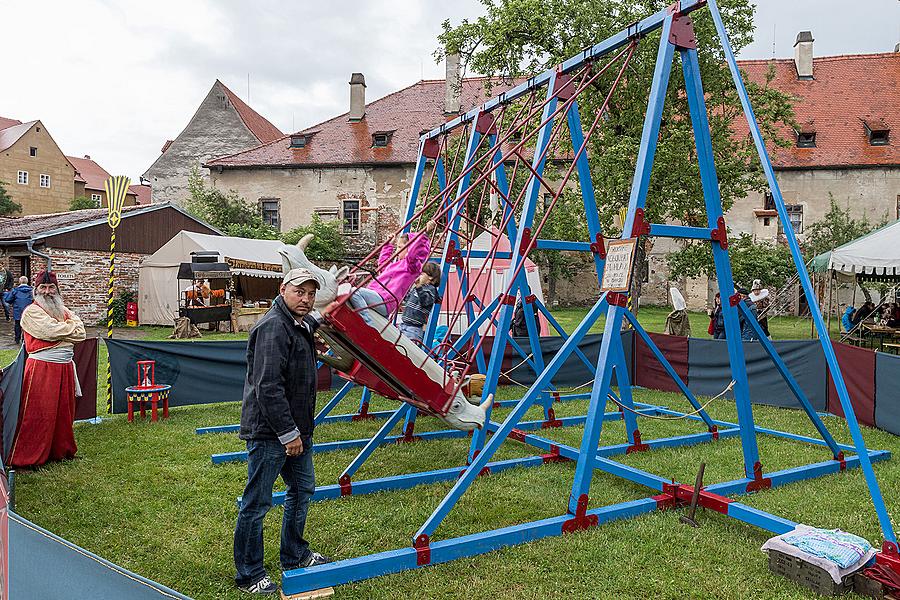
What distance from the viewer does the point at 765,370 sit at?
9812 millimetres

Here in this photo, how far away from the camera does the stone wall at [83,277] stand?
20.8 m

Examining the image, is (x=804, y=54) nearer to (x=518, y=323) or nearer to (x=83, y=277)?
(x=518, y=323)

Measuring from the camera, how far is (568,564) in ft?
13.7

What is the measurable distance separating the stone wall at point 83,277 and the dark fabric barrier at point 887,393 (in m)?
21.7

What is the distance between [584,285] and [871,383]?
21.8 metres

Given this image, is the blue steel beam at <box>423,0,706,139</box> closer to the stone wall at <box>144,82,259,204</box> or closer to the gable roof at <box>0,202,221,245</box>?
the gable roof at <box>0,202,221,245</box>

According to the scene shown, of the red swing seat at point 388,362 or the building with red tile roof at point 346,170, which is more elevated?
the building with red tile roof at point 346,170

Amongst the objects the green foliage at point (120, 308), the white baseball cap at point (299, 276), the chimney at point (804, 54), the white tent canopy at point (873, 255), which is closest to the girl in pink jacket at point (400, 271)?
the white baseball cap at point (299, 276)

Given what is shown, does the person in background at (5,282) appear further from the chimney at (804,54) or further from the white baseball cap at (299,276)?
the chimney at (804,54)

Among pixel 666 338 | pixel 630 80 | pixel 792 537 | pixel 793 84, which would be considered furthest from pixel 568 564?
pixel 793 84

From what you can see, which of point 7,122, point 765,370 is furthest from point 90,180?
point 765,370

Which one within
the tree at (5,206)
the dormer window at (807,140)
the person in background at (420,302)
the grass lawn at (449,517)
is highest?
the dormer window at (807,140)

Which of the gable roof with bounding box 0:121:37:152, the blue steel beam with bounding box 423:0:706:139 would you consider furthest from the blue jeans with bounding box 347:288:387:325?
the gable roof with bounding box 0:121:37:152

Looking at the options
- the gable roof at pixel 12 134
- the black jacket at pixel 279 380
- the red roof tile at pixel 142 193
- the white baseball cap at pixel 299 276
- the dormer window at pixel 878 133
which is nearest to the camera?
the black jacket at pixel 279 380
